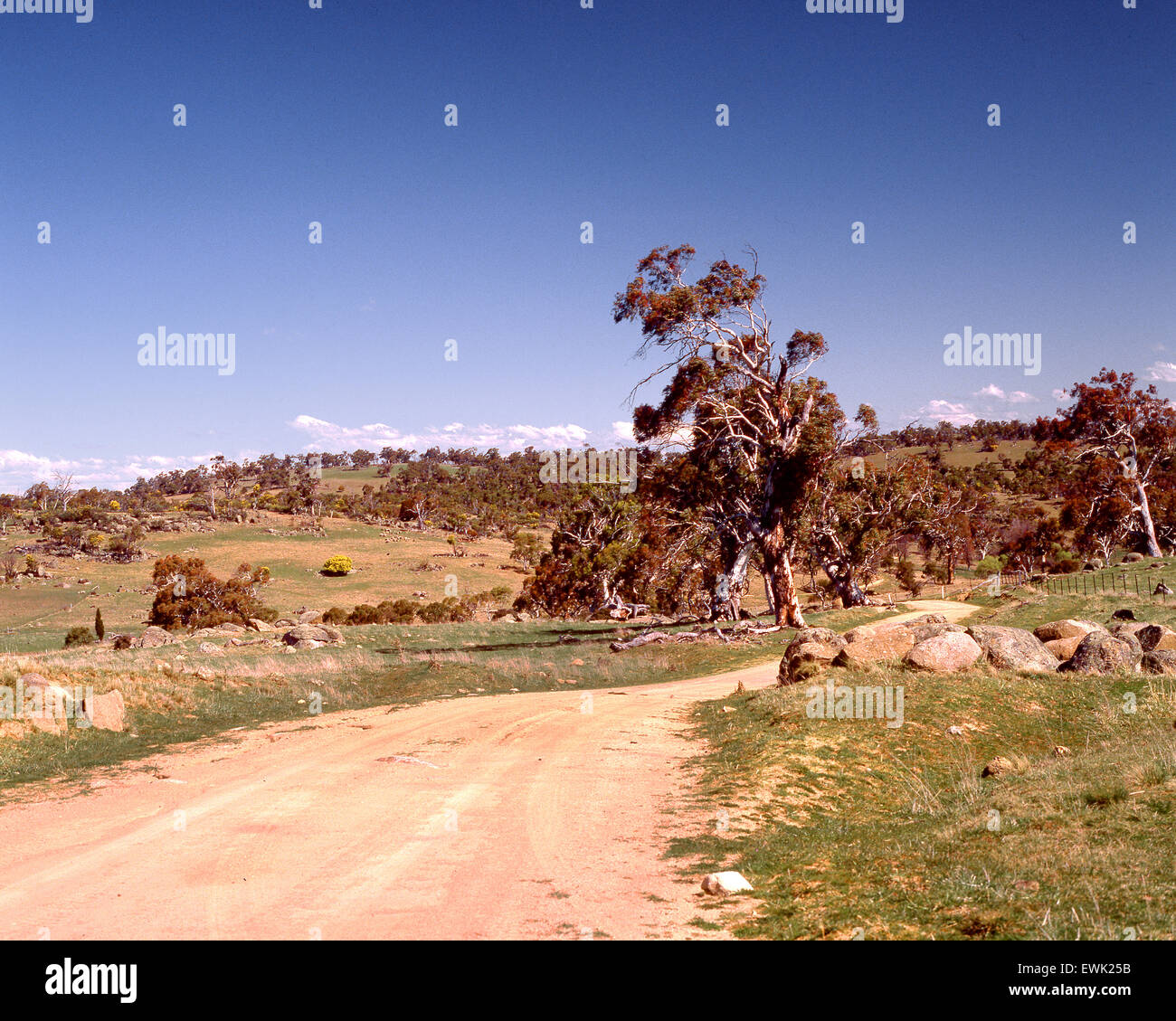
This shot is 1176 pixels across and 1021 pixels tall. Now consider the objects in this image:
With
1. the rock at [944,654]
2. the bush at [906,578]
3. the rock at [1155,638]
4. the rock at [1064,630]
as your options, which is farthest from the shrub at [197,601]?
the rock at [1155,638]

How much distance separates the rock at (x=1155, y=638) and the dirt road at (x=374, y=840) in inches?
427

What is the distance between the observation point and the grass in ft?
22.7

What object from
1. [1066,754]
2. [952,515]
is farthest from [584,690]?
[952,515]

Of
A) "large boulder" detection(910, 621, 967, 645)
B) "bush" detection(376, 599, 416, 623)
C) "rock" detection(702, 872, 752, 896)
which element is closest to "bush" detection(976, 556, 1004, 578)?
"bush" detection(376, 599, 416, 623)

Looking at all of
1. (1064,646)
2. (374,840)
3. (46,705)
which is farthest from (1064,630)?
(46,705)

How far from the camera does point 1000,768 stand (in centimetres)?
1196

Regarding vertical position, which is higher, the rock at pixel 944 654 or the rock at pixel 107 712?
→ the rock at pixel 944 654

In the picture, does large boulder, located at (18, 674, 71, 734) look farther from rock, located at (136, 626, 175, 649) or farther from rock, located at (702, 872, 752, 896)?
rock, located at (136, 626, 175, 649)

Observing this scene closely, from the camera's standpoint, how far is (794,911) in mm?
7461

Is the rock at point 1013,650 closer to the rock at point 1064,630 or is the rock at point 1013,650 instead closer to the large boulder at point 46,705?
the rock at point 1064,630

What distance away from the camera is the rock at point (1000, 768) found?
1187 centimetres

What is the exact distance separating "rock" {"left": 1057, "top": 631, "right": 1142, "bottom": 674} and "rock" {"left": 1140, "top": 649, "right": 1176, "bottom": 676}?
198 mm
